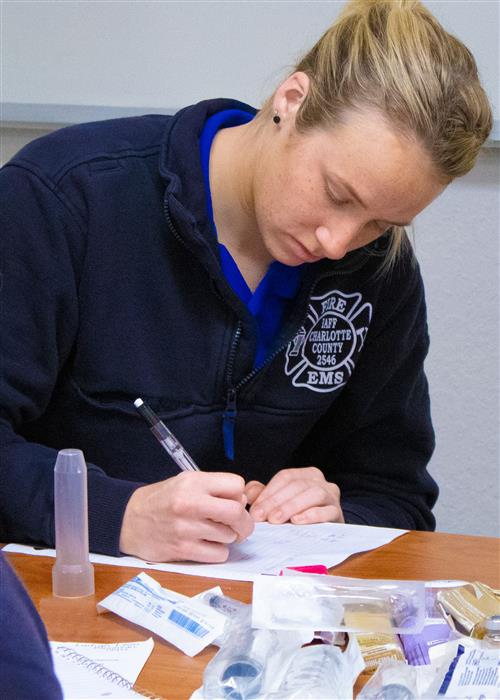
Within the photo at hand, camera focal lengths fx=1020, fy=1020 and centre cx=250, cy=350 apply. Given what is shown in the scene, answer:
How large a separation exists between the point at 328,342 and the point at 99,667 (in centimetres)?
70

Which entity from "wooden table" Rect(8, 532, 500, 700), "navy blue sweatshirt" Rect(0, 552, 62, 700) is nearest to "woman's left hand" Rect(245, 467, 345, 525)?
"wooden table" Rect(8, 532, 500, 700)

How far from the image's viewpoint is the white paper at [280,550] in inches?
42.7

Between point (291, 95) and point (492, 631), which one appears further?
point (291, 95)

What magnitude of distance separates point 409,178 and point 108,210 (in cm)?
38

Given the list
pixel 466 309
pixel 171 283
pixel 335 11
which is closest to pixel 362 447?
pixel 171 283

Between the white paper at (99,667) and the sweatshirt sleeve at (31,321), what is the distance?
28 centimetres

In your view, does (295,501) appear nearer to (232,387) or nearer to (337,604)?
(232,387)

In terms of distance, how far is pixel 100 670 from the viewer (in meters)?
0.84

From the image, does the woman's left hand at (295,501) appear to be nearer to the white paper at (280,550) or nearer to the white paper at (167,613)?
the white paper at (280,550)

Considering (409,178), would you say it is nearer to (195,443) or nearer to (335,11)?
(195,443)

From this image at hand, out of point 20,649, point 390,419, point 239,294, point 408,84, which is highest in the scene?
point 408,84

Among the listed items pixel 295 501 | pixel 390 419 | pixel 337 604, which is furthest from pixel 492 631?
pixel 390 419

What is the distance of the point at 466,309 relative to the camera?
2186mm

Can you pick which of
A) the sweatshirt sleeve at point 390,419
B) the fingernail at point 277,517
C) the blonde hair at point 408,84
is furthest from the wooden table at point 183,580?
the blonde hair at point 408,84
